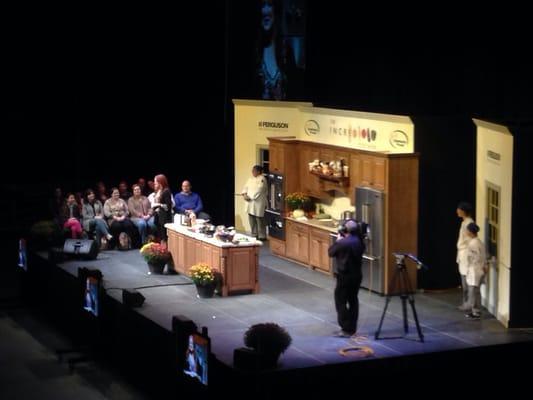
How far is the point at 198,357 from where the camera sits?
38.8 feet

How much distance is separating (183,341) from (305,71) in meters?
9.45

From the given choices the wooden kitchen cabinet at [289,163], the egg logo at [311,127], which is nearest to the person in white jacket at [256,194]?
the wooden kitchen cabinet at [289,163]

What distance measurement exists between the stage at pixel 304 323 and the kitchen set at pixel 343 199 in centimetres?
41

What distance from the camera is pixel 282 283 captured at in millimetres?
17500

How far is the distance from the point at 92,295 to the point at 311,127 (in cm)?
571

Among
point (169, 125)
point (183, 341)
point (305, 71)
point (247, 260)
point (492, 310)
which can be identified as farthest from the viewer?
point (169, 125)

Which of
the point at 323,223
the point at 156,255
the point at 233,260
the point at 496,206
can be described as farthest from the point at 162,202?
the point at 496,206

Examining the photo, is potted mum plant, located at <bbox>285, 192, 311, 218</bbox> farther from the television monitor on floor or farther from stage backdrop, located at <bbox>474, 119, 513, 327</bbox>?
the television monitor on floor

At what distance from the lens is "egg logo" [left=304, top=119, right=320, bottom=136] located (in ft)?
62.9

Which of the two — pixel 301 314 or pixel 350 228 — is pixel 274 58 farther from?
pixel 350 228

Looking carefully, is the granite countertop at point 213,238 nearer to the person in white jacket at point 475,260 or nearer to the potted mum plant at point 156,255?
the potted mum plant at point 156,255

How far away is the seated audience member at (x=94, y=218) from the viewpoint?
19797mm
